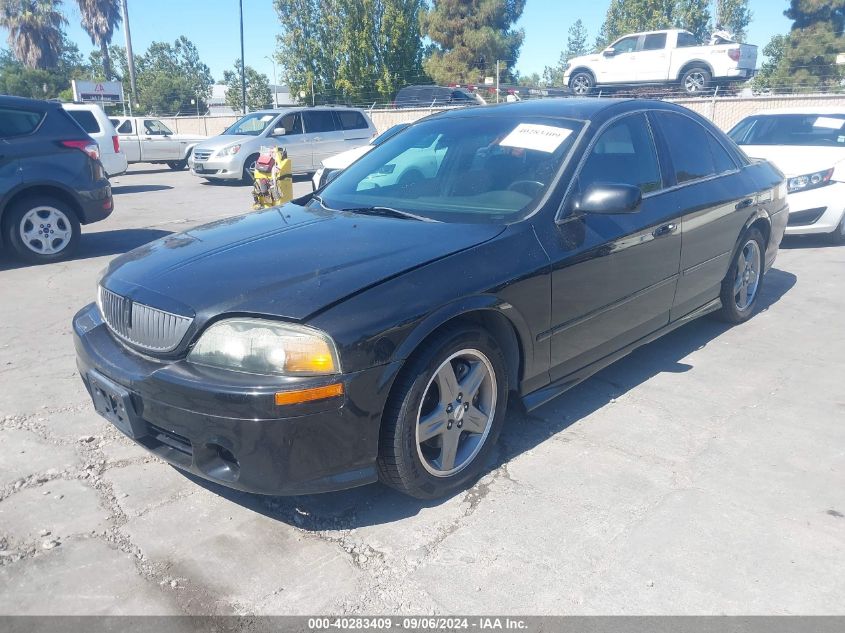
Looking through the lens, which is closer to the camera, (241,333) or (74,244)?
(241,333)

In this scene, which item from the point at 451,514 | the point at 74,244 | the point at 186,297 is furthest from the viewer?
the point at 74,244

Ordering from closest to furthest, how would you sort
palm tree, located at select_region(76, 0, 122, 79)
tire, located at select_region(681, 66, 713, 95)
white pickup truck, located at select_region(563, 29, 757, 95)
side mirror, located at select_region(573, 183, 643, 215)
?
side mirror, located at select_region(573, 183, 643, 215), white pickup truck, located at select_region(563, 29, 757, 95), tire, located at select_region(681, 66, 713, 95), palm tree, located at select_region(76, 0, 122, 79)

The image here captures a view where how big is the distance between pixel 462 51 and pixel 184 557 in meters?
46.3

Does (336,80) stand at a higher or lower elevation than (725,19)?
lower

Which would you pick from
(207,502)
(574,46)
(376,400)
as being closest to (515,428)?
(376,400)

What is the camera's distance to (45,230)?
766cm

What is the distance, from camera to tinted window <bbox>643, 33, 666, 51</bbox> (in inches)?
811

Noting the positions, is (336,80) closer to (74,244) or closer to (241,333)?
(74,244)

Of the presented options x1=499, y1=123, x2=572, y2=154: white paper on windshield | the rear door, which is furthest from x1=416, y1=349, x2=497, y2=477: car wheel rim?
the rear door

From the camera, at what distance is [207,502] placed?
3039 millimetres

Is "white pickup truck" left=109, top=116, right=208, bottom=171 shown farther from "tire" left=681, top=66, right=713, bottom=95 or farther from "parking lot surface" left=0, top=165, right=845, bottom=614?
"parking lot surface" left=0, top=165, right=845, bottom=614

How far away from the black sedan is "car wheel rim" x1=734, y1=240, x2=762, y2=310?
0.76m

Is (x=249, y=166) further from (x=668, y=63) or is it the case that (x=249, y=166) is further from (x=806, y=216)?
(x=668, y=63)

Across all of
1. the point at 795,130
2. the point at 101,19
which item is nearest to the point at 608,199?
the point at 795,130
